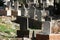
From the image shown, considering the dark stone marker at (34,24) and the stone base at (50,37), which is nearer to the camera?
the stone base at (50,37)

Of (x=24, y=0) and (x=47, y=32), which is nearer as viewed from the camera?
(x=47, y=32)

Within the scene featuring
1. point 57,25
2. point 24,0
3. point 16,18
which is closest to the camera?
point 57,25

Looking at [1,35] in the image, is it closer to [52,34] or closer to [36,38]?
[36,38]

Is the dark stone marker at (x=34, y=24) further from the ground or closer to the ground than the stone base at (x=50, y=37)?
closer to the ground

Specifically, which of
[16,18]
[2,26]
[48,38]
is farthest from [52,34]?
[16,18]

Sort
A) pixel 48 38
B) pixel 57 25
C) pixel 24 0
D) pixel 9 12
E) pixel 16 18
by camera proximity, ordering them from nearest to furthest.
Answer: pixel 48 38 → pixel 57 25 → pixel 16 18 → pixel 9 12 → pixel 24 0

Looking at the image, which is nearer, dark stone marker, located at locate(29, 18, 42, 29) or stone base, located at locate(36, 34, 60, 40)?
stone base, located at locate(36, 34, 60, 40)

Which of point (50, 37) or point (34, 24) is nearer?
point (50, 37)

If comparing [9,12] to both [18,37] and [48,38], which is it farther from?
[48,38]

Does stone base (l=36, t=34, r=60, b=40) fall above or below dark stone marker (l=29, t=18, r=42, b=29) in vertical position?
above

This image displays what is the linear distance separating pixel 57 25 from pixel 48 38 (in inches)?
108

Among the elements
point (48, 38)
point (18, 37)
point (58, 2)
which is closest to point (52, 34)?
point (48, 38)

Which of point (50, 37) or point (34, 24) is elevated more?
point (50, 37)

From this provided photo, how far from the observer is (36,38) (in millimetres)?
12789
